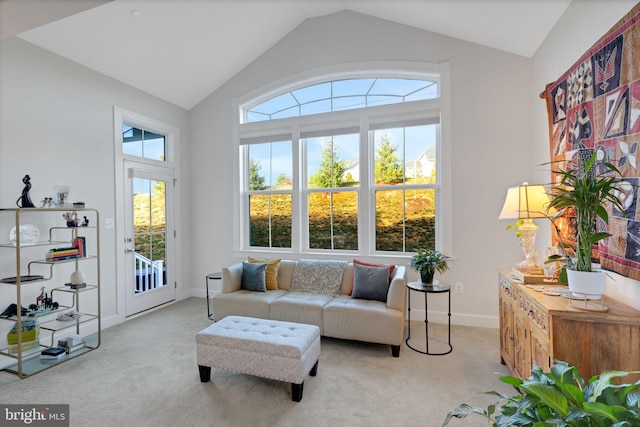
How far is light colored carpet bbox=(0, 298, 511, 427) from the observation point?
1.98m

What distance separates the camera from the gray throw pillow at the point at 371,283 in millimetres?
3193

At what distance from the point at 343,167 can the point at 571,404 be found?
3363mm

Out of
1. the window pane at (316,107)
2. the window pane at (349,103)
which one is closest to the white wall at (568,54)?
the window pane at (349,103)

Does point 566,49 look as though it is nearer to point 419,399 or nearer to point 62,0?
point 419,399

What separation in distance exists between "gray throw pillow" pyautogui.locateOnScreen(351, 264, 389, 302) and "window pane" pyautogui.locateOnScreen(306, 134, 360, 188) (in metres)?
1.31

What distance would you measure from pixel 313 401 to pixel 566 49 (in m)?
3.41

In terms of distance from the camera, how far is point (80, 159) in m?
3.35

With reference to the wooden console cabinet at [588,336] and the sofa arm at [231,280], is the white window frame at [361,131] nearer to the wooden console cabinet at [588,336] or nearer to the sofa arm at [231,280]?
the sofa arm at [231,280]

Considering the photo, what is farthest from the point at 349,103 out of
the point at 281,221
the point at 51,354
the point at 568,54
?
the point at 51,354

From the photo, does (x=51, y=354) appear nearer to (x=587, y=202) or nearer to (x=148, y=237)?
(x=148, y=237)

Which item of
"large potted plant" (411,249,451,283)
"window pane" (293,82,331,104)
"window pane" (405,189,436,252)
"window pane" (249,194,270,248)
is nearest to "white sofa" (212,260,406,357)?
"large potted plant" (411,249,451,283)

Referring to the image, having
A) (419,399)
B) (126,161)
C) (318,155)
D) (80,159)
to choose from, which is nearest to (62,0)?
(80,159)

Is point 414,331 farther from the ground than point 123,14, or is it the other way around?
point 123,14

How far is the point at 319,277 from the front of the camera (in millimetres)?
3648
